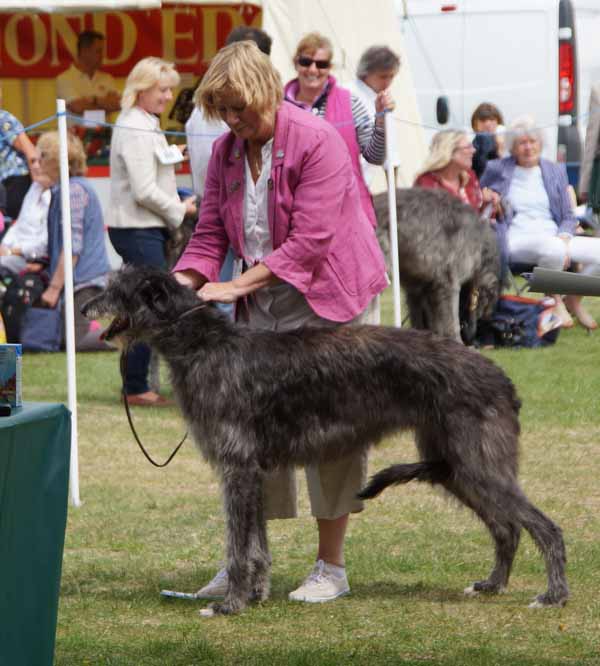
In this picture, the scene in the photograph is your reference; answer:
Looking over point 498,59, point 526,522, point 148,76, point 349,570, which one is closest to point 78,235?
point 148,76

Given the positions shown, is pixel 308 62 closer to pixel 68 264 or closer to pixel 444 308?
pixel 68 264

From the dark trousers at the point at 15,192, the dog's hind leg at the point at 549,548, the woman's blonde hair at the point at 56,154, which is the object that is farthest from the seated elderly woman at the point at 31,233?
the dog's hind leg at the point at 549,548

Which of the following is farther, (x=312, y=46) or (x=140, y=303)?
(x=312, y=46)

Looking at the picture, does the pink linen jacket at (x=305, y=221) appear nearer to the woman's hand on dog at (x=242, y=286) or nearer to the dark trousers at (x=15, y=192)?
the woman's hand on dog at (x=242, y=286)

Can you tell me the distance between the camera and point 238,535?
176 inches

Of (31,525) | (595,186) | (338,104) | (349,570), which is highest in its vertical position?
(338,104)

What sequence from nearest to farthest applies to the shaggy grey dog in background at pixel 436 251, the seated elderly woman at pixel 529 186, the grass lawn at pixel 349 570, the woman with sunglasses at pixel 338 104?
the grass lawn at pixel 349 570, the woman with sunglasses at pixel 338 104, the shaggy grey dog in background at pixel 436 251, the seated elderly woman at pixel 529 186

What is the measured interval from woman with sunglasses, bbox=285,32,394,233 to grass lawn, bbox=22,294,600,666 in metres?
1.59

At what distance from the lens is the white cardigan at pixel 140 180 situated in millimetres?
7695

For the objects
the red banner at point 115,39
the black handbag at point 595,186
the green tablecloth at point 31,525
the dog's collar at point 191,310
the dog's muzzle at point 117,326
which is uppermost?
the red banner at point 115,39

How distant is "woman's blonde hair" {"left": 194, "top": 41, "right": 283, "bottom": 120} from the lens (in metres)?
4.32

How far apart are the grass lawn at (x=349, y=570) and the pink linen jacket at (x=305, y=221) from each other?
583 mm

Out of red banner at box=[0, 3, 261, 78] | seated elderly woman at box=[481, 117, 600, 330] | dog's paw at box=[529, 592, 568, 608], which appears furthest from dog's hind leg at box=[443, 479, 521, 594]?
red banner at box=[0, 3, 261, 78]

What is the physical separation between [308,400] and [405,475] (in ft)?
1.38
